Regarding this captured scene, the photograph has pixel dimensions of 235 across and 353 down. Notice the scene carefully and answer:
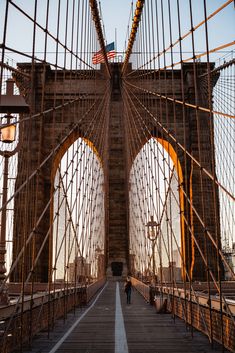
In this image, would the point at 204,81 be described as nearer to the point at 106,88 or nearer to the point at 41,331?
the point at 106,88

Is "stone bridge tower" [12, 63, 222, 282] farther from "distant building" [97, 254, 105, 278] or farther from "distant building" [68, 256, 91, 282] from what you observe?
"distant building" [68, 256, 91, 282]

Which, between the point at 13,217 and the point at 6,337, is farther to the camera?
the point at 13,217

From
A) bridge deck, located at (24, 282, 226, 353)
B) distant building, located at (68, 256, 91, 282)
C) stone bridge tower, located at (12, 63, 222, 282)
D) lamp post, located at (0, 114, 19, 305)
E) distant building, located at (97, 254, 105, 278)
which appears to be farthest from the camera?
distant building, located at (97, 254, 105, 278)

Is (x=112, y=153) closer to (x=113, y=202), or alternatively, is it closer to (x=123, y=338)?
(x=113, y=202)

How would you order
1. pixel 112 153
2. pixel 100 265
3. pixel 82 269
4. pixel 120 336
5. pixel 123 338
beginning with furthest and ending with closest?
pixel 112 153 < pixel 100 265 < pixel 82 269 < pixel 120 336 < pixel 123 338

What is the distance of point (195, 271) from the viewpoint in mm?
16828

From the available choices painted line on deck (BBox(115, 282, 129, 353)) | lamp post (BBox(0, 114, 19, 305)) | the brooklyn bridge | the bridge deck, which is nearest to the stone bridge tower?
the brooklyn bridge

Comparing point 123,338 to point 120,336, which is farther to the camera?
point 120,336

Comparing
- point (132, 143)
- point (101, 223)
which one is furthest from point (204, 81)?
point (101, 223)

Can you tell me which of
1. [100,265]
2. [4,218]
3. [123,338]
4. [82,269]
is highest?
[4,218]

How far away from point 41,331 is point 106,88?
599 inches

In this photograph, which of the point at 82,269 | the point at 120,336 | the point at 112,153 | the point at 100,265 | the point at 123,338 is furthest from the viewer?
the point at 112,153

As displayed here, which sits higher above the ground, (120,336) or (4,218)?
(4,218)

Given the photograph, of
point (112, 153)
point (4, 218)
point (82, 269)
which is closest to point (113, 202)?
point (112, 153)
